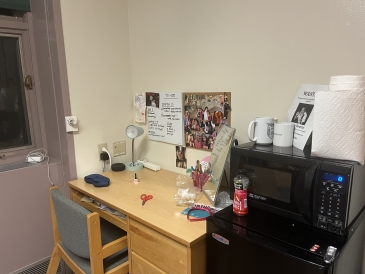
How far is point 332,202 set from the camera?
934 millimetres

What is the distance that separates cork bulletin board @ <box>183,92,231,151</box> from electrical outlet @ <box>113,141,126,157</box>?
0.59 m

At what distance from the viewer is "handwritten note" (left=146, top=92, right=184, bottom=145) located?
6.15ft

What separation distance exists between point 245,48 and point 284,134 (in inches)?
21.7

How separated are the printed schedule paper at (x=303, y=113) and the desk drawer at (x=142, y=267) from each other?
2.78 feet

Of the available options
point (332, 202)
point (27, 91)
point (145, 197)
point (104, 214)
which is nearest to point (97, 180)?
point (104, 214)

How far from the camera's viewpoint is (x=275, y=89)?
4.55 feet

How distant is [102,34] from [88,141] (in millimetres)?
767

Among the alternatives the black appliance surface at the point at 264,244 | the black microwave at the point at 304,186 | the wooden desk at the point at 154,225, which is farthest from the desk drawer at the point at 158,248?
the black microwave at the point at 304,186

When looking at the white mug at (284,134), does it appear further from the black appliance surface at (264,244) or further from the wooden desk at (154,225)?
the wooden desk at (154,225)

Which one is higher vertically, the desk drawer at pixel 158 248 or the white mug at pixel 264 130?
the white mug at pixel 264 130

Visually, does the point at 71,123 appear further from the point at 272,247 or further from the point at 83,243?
the point at 272,247

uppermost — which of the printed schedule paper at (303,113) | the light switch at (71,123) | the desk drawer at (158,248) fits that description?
the printed schedule paper at (303,113)

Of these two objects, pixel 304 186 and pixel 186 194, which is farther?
pixel 186 194

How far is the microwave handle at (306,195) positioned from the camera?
3.21 ft
